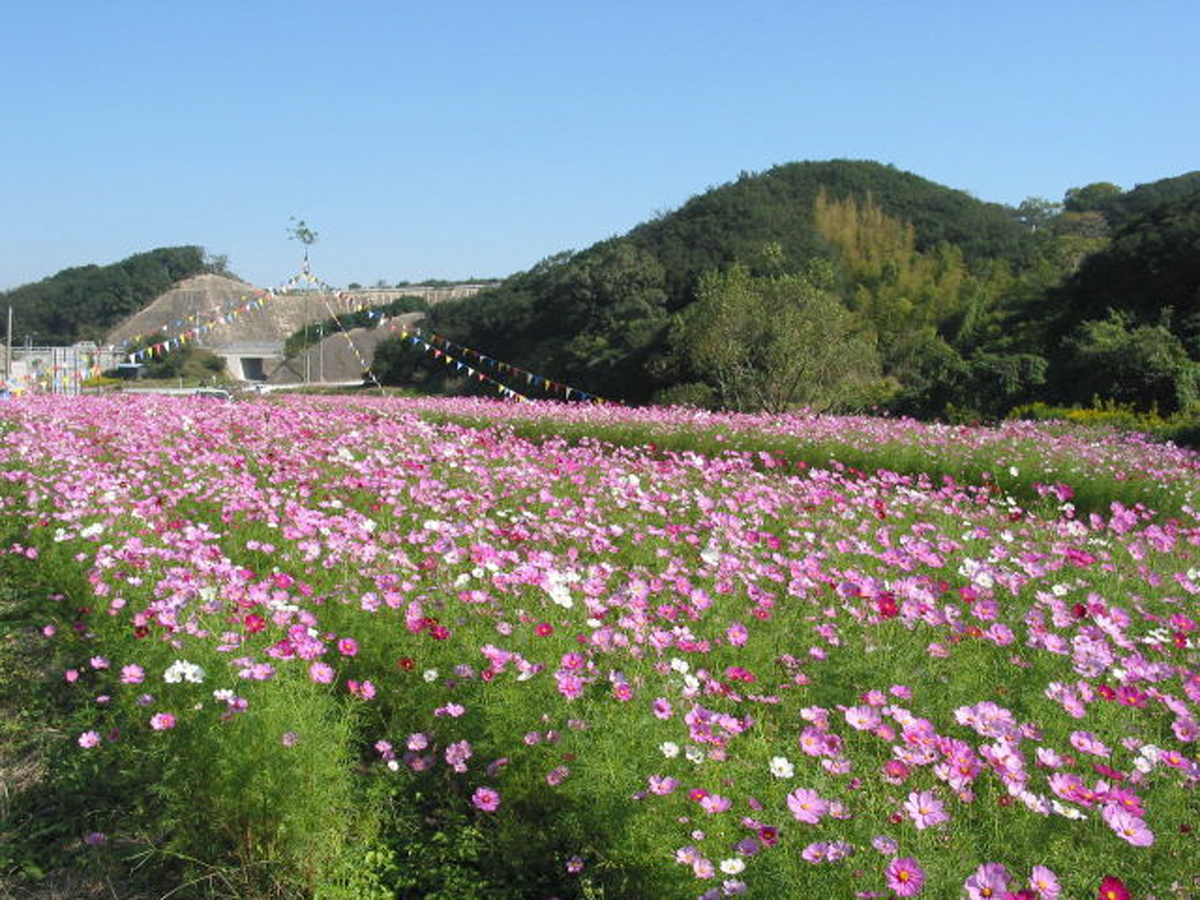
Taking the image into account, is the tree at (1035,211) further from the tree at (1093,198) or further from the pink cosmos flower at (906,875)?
the pink cosmos flower at (906,875)

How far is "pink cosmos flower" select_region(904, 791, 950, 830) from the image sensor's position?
208 centimetres

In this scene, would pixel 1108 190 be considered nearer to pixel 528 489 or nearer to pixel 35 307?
pixel 528 489

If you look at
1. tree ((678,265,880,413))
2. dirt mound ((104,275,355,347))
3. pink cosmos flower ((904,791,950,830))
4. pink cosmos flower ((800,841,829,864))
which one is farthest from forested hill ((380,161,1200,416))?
dirt mound ((104,275,355,347))

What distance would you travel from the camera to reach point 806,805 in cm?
210

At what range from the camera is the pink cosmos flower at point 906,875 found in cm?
180

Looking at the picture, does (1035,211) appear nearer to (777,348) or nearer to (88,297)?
(777,348)

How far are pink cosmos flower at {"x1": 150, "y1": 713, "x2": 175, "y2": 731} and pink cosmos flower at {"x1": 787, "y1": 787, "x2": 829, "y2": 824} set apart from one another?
5.64ft

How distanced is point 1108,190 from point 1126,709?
96.0 metres

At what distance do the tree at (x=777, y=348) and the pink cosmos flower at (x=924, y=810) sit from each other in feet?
58.8

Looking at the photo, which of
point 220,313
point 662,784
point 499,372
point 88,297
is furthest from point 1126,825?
point 88,297

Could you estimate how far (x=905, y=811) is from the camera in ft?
7.14

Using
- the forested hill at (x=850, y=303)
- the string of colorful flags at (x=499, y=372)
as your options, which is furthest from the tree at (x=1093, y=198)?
the string of colorful flags at (x=499, y=372)

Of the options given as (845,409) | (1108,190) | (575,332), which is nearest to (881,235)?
(575,332)

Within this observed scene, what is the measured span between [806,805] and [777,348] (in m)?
18.1
